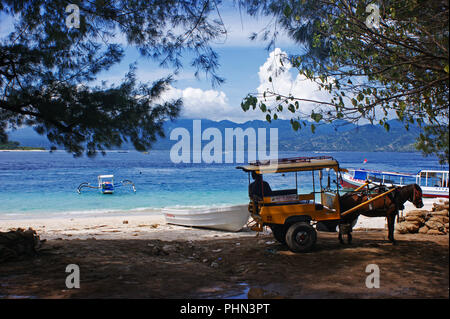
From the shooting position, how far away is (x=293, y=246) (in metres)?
8.44

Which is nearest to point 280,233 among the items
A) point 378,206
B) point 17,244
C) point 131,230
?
point 378,206

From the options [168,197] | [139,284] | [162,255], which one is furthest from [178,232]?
[168,197]

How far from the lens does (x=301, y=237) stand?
851cm

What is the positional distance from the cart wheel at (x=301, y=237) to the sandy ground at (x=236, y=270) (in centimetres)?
21

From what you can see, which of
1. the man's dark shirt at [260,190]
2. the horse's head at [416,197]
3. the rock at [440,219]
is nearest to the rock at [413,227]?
the rock at [440,219]

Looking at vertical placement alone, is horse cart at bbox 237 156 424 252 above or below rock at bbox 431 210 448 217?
above

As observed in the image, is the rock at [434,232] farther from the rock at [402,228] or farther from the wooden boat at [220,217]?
the wooden boat at [220,217]

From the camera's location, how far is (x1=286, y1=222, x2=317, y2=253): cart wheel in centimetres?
845

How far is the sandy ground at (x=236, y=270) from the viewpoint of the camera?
5.54m

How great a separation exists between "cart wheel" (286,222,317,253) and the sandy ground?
0.21m

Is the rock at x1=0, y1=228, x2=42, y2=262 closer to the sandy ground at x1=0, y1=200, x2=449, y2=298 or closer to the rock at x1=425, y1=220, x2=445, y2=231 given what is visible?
the sandy ground at x1=0, y1=200, x2=449, y2=298

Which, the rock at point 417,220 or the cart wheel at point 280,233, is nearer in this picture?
the cart wheel at point 280,233

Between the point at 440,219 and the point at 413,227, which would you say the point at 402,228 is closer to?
the point at 413,227

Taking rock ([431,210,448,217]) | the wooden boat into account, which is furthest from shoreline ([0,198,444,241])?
rock ([431,210,448,217])
